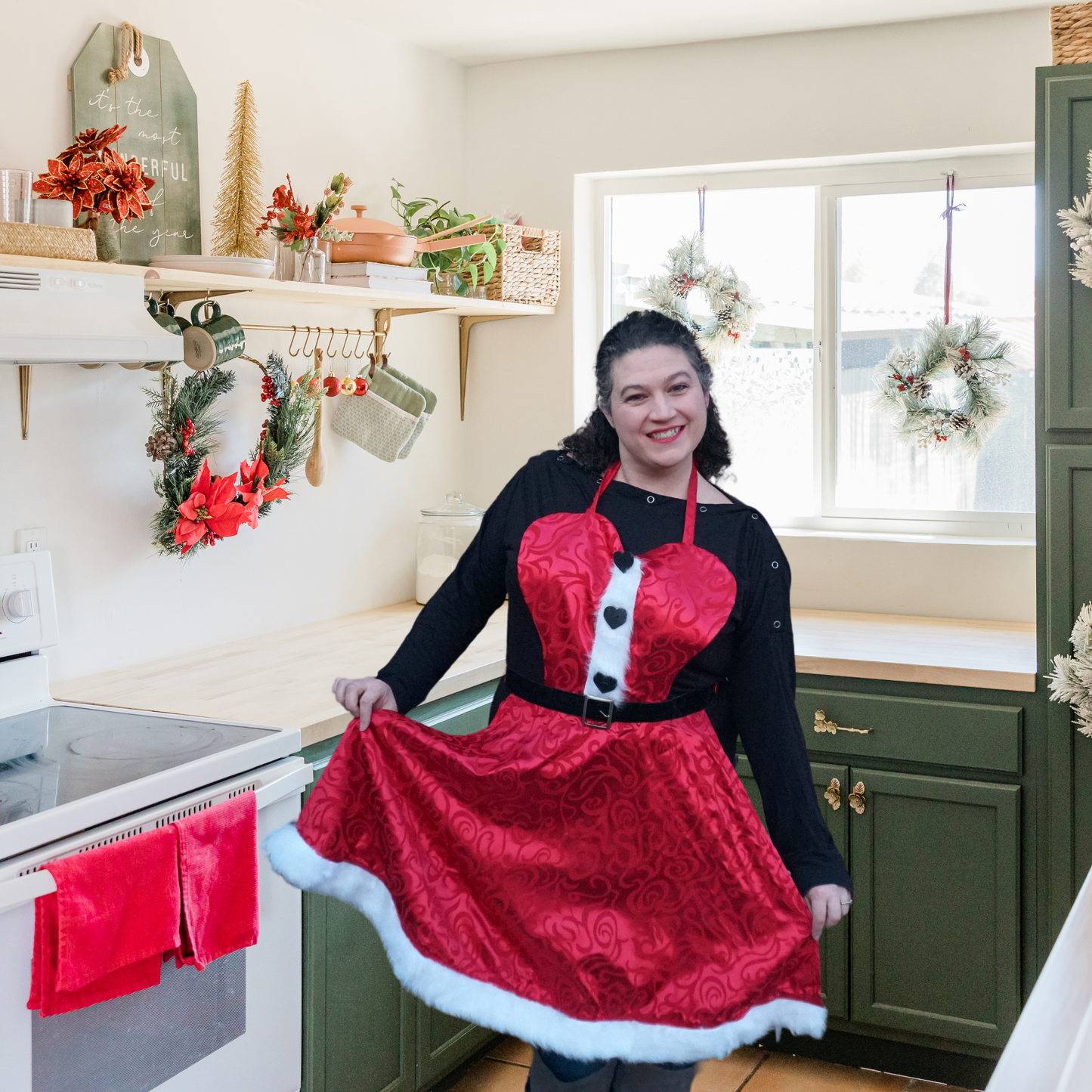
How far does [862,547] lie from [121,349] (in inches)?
77.1

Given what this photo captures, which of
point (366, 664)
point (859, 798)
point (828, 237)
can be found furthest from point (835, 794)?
point (828, 237)

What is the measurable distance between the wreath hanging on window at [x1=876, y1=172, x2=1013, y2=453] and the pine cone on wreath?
1.75 meters

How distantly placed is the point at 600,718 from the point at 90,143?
4.28ft

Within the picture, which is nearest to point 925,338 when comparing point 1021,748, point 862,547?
point 862,547

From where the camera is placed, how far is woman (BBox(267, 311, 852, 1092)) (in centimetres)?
158

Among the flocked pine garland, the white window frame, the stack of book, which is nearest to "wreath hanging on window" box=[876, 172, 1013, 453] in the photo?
the white window frame

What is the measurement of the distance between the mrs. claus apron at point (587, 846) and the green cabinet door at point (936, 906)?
3.52ft

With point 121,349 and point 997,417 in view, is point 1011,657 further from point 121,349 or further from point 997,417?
point 121,349

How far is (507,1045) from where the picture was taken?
2857 mm

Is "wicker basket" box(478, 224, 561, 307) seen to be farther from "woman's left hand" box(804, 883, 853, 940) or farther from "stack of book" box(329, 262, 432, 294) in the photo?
"woman's left hand" box(804, 883, 853, 940)

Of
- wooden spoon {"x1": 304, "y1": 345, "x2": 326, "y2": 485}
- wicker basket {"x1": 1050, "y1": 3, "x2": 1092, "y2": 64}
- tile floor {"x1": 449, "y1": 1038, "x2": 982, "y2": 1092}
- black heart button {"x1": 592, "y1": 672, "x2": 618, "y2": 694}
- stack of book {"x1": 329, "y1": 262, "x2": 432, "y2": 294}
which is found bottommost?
tile floor {"x1": 449, "y1": 1038, "x2": 982, "y2": 1092}

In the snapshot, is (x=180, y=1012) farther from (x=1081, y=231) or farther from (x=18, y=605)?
(x=1081, y=231)

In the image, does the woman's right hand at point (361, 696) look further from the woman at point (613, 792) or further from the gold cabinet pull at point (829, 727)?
the gold cabinet pull at point (829, 727)

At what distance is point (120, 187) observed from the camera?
2066 millimetres
